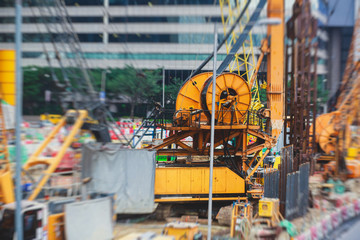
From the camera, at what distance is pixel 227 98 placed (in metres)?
14.5

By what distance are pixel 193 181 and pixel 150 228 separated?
274 centimetres

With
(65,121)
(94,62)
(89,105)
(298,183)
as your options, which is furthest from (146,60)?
(298,183)

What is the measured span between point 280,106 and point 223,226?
6.49 m

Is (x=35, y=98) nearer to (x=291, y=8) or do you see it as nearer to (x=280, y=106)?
(x=280, y=106)

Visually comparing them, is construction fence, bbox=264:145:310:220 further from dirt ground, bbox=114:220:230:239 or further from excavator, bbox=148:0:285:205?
dirt ground, bbox=114:220:230:239

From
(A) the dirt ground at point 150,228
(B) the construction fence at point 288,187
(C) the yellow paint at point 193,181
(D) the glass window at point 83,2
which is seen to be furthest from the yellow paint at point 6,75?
(B) the construction fence at point 288,187

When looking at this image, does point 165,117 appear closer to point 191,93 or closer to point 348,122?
point 191,93

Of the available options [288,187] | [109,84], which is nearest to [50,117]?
→ [109,84]

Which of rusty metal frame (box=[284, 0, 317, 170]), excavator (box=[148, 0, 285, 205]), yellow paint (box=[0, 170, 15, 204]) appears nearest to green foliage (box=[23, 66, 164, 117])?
excavator (box=[148, 0, 285, 205])

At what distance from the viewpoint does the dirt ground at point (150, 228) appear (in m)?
10.1

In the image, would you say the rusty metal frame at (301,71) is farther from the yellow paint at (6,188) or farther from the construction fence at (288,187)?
the yellow paint at (6,188)

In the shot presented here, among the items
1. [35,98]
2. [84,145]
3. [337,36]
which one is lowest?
[84,145]

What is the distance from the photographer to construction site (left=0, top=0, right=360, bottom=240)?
870 cm

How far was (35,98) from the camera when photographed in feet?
35.4
